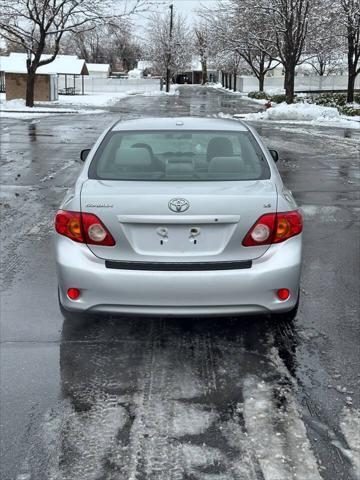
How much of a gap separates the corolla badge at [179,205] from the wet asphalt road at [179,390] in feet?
3.45

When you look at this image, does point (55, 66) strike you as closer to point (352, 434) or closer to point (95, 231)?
point (95, 231)

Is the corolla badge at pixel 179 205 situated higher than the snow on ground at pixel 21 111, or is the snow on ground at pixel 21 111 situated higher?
the snow on ground at pixel 21 111

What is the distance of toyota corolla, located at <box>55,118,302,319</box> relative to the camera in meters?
3.61

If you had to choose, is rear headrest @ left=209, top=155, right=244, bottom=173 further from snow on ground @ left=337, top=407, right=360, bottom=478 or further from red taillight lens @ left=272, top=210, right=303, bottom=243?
snow on ground @ left=337, top=407, right=360, bottom=478

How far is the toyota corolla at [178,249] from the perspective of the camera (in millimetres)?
3611

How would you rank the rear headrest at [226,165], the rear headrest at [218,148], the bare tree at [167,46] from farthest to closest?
the bare tree at [167,46]
the rear headrest at [218,148]
the rear headrest at [226,165]

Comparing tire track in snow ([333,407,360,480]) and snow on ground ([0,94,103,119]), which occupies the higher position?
snow on ground ([0,94,103,119])

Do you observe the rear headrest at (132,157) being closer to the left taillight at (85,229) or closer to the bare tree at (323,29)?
the left taillight at (85,229)

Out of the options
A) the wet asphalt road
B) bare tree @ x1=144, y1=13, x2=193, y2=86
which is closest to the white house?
bare tree @ x1=144, y1=13, x2=193, y2=86

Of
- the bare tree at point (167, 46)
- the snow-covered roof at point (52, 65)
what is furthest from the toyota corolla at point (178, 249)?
the bare tree at point (167, 46)

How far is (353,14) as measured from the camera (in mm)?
30422

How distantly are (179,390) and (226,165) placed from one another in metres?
1.76

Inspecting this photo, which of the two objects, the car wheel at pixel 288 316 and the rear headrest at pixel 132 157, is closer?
the car wheel at pixel 288 316

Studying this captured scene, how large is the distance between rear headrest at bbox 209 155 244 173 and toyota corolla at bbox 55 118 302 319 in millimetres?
387
